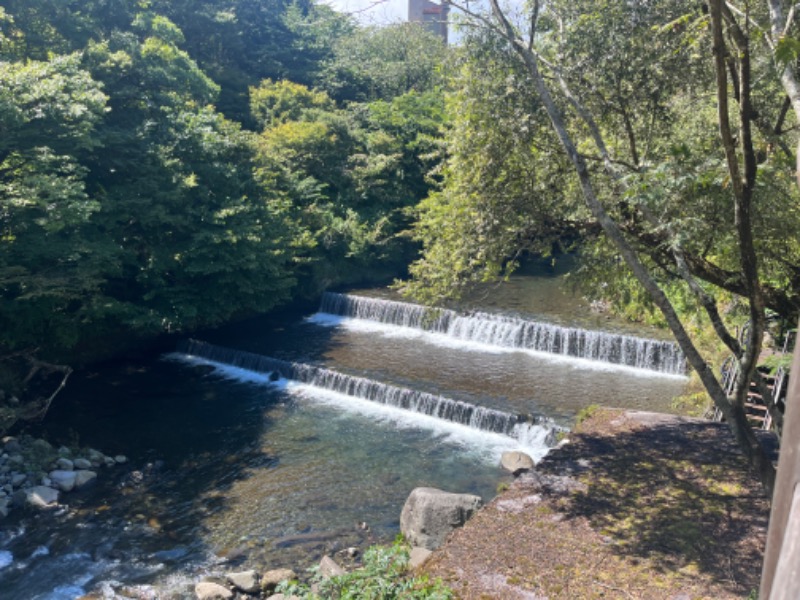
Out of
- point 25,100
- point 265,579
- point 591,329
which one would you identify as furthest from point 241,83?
point 265,579

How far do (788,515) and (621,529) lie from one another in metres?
5.76

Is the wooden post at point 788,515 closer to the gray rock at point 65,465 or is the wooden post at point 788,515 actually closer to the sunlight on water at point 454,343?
the gray rock at point 65,465

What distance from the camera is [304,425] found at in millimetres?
13125

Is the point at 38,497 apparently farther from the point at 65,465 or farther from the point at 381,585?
the point at 381,585

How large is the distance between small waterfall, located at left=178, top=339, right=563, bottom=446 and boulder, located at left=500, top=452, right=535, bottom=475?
0.99 m

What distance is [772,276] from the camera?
7.36 m

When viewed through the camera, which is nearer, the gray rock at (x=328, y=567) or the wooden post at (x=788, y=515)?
the wooden post at (x=788, y=515)

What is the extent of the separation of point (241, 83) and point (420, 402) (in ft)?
79.1

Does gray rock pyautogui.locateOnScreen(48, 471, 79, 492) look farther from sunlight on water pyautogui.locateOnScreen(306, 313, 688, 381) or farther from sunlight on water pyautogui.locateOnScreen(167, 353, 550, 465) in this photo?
sunlight on water pyautogui.locateOnScreen(306, 313, 688, 381)

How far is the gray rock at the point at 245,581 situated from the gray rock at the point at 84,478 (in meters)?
4.24

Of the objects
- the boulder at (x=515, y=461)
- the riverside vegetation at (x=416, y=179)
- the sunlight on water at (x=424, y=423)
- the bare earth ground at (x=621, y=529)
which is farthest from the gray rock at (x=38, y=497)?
the boulder at (x=515, y=461)

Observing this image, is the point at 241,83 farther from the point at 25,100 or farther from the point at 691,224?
the point at 691,224

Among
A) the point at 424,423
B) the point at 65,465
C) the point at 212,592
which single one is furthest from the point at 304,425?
the point at 212,592

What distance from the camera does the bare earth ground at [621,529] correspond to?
220 inches
